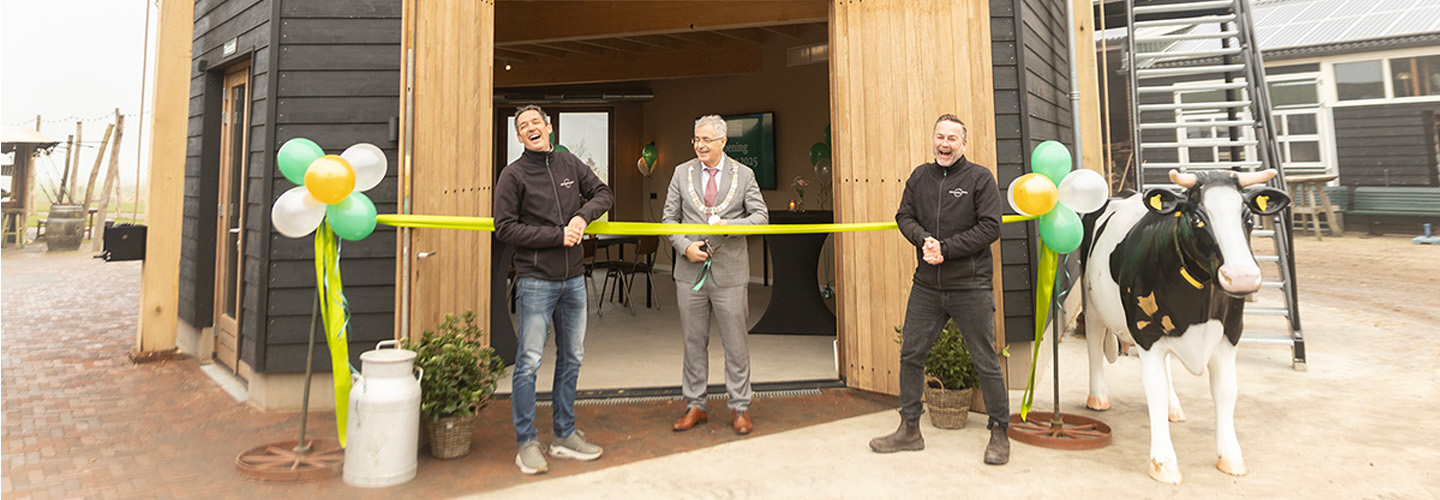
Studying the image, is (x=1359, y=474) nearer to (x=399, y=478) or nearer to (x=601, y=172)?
(x=399, y=478)

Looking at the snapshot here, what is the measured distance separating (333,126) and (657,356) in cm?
Result: 260

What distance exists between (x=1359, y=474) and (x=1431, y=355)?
360 centimetres

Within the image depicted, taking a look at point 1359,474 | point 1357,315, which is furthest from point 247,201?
point 1357,315

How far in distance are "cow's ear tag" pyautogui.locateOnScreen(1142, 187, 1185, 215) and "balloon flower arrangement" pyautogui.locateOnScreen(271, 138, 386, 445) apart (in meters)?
3.12

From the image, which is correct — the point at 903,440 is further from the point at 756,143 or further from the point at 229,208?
the point at 756,143

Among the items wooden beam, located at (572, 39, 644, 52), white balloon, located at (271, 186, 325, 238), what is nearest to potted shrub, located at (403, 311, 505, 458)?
white balloon, located at (271, 186, 325, 238)

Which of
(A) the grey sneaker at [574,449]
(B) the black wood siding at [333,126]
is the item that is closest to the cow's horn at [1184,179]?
(A) the grey sneaker at [574,449]

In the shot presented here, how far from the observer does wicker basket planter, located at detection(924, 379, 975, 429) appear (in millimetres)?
Result: 3508

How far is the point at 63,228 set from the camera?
15.2m

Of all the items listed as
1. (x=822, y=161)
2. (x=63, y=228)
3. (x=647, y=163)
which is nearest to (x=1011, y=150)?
(x=822, y=161)

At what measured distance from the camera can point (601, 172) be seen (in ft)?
39.8

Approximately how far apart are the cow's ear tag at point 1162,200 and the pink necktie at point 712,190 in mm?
1852

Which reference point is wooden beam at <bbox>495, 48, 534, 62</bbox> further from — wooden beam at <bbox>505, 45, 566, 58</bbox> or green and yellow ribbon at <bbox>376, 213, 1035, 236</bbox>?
green and yellow ribbon at <bbox>376, 213, 1035, 236</bbox>

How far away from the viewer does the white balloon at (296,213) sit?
2.64m
